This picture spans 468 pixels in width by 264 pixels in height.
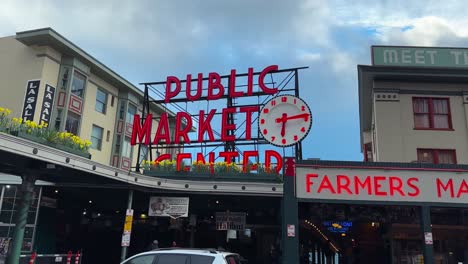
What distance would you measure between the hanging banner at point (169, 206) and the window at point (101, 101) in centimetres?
2085

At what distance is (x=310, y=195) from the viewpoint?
16.4 m

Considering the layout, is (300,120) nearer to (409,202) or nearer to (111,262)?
(409,202)

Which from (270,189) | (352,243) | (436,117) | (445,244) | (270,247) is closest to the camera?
(270,189)

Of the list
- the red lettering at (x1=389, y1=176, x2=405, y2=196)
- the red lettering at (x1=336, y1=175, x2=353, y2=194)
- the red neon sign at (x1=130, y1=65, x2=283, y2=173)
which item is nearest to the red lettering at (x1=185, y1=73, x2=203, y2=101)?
the red neon sign at (x1=130, y1=65, x2=283, y2=173)

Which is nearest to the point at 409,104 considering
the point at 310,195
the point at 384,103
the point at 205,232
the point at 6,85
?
the point at 384,103

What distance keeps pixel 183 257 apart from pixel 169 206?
9626mm

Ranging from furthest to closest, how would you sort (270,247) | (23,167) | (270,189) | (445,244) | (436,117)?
(270,247), (436,117), (445,244), (270,189), (23,167)

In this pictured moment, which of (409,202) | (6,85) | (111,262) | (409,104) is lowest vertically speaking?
(111,262)

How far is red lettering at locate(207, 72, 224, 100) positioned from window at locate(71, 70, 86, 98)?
12.5 meters

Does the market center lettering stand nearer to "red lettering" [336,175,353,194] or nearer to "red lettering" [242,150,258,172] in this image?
"red lettering" [336,175,353,194]

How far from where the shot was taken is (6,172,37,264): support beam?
47.4ft

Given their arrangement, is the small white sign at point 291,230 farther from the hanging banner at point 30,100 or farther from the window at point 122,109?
the window at point 122,109

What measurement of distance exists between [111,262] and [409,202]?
18.2 m

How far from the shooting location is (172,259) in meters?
10.4
